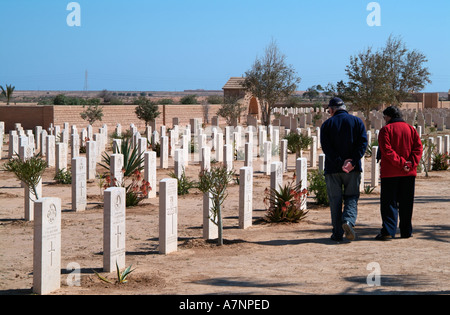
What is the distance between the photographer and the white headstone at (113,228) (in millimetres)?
6918

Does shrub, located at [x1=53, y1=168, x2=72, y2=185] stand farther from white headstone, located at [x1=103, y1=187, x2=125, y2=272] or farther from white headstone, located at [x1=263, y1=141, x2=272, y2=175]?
white headstone, located at [x1=103, y1=187, x2=125, y2=272]

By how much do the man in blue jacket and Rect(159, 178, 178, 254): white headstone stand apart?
6.60ft

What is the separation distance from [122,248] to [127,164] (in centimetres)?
780

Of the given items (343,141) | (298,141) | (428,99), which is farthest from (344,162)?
(428,99)

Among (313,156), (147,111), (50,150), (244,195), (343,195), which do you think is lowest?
(244,195)

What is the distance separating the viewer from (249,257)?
25.2 ft

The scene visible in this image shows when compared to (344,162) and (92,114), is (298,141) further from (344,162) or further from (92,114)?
(344,162)

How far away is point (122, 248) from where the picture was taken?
7.12 metres

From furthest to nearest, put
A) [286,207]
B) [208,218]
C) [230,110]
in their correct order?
[230,110] < [286,207] < [208,218]

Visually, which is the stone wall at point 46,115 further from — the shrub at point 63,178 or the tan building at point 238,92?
the shrub at point 63,178

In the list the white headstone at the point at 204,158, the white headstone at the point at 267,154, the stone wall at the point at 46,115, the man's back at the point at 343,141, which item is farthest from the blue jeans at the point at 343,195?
the stone wall at the point at 46,115

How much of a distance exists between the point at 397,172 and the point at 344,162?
0.70 meters

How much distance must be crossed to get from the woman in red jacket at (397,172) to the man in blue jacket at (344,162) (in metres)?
0.34

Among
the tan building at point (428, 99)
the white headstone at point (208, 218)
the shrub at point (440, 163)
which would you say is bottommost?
the white headstone at point (208, 218)
